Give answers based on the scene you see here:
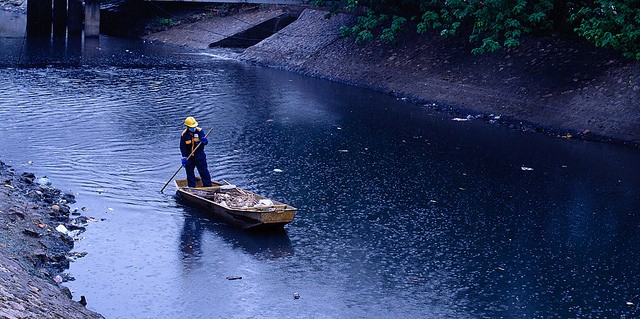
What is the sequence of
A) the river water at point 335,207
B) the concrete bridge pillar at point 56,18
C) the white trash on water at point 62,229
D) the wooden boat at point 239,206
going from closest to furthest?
the river water at point 335,207 → the white trash on water at point 62,229 → the wooden boat at point 239,206 → the concrete bridge pillar at point 56,18

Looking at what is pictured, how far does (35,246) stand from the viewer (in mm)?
14961

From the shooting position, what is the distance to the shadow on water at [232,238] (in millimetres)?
16156

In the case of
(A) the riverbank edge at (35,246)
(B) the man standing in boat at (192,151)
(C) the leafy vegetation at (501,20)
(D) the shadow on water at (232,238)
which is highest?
(C) the leafy vegetation at (501,20)

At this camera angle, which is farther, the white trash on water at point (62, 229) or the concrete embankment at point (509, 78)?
the concrete embankment at point (509, 78)

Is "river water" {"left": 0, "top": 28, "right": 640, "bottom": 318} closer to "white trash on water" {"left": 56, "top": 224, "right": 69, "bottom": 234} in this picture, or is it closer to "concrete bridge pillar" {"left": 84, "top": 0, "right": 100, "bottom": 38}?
"white trash on water" {"left": 56, "top": 224, "right": 69, "bottom": 234}

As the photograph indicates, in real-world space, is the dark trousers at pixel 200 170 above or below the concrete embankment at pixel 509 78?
below

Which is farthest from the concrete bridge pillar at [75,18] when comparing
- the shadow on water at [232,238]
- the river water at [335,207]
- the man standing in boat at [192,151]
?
the shadow on water at [232,238]

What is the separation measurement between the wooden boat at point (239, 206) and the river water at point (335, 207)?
27 centimetres

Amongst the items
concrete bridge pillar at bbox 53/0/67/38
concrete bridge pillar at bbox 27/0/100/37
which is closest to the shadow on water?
concrete bridge pillar at bbox 27/0/100/37

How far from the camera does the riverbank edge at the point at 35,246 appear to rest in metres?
11.2

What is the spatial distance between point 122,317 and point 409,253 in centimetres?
592

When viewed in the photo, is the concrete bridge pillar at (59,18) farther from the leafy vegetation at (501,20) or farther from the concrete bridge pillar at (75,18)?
the leafy vegetation at (501,20)

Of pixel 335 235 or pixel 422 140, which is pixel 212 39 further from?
pixel 335 235


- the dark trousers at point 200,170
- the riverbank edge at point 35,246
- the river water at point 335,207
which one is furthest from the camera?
A: the dark trousers at point 200,170
